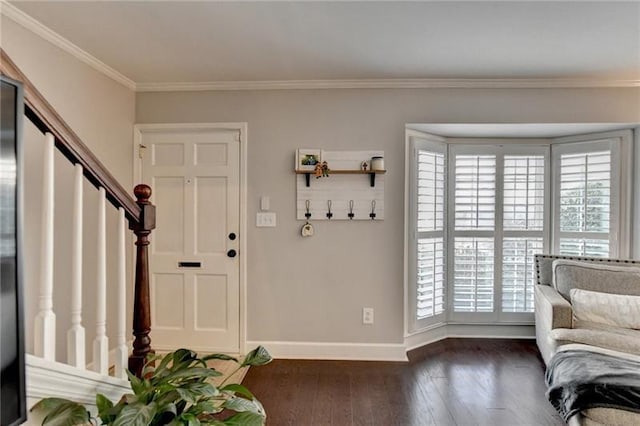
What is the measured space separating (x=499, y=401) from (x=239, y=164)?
8.89ft

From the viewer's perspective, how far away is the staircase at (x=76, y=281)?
1136 mm

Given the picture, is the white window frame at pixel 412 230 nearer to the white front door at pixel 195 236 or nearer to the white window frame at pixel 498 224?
the white window frame at pixel 498 224

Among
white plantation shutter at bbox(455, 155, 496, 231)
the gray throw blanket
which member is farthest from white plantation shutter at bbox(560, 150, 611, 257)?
the gray throw blanket

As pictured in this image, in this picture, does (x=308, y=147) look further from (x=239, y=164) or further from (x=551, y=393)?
(x=551, y=393)

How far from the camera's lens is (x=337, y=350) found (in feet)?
10.6

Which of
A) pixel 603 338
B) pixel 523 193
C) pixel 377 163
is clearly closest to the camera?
pixel 603 338

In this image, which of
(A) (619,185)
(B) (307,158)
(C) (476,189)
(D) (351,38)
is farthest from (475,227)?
(D) (351,38)

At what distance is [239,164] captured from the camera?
3.25 meters

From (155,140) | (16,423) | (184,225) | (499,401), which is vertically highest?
(155,140)

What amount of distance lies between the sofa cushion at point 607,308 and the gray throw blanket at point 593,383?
754 mm

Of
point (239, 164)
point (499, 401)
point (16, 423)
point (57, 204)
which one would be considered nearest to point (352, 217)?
point (239, 164)

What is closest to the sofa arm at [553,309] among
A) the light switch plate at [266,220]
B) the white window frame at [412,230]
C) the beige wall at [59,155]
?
the white window frame at [412,230]

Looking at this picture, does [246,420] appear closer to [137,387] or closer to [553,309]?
[137,387]

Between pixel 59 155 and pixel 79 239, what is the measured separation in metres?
1.50
